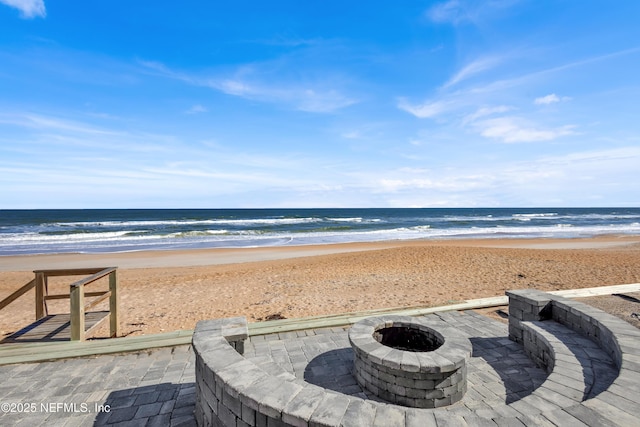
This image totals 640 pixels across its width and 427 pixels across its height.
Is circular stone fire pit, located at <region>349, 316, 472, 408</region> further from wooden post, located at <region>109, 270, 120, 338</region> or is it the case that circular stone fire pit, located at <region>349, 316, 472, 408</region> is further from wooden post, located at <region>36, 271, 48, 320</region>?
wooden post, located at <region>36, 271, 48, 320</region>

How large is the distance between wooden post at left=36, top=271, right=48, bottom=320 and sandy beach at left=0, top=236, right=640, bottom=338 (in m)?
1.39

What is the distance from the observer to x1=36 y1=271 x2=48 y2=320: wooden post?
23.2ft

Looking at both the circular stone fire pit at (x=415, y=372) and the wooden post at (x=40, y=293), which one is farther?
the wooden post at (x=40, y=293)

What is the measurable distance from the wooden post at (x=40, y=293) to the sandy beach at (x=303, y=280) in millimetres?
1385

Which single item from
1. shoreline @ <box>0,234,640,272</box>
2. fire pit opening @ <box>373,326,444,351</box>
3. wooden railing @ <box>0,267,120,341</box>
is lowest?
shoreline @ <box>0,234,640,272</box>

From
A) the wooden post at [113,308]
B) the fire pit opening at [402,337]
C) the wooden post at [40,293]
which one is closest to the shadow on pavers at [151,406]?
the fire pit opening at [402,337]

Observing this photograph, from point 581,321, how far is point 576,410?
3.48 metres

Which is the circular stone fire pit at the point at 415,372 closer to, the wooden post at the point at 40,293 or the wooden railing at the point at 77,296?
the wooden railing at the point at 77,296

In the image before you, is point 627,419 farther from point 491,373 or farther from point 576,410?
point 491,373

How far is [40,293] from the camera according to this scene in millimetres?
7238

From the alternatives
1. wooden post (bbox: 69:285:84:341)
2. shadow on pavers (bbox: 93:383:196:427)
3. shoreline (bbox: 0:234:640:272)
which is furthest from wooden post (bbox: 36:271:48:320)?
shoreline (bbox: 0:234:640:272)

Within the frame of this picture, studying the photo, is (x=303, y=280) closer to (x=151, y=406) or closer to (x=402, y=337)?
(x=402, y=337)

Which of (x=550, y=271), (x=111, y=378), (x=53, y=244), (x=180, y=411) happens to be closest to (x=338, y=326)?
(x=180, y=411)

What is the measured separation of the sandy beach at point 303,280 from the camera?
9.56m
